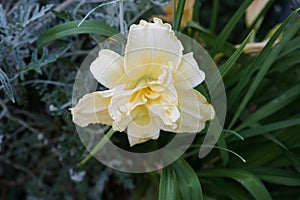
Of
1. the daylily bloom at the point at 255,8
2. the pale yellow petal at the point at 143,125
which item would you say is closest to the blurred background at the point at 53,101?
the daylily bloom at the point at 255,8

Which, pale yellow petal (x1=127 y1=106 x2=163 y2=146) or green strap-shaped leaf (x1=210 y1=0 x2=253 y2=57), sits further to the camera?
green strap-shaped leaf (x1=210 y1=0 x2=253 y2=57)

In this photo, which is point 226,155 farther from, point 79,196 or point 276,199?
point 79,196

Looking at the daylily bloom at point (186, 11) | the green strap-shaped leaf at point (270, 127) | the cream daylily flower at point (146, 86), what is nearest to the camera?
the cream daylily flower at point (146, 86)

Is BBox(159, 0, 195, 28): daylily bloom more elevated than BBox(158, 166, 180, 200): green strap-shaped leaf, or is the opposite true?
BBox(159, 0, 195, 28): daylily bloom

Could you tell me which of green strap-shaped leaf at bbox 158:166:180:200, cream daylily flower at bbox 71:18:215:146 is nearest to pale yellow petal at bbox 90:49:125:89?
cream daylily flower at bbox 71:18:215:146

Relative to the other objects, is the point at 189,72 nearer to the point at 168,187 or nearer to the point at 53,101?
the point at 168,187

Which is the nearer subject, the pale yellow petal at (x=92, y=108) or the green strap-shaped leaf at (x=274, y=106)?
the pale yellow petal at (x=92, y=108)

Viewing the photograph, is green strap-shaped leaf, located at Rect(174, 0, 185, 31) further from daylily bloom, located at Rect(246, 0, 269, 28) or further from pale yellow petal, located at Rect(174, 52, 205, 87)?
daylily bloom, located at Rect(246, 0, 269, 28)

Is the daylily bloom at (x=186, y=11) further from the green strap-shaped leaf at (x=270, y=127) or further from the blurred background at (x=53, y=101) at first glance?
the green strap-shaped leaf at (x=270, y=127)
